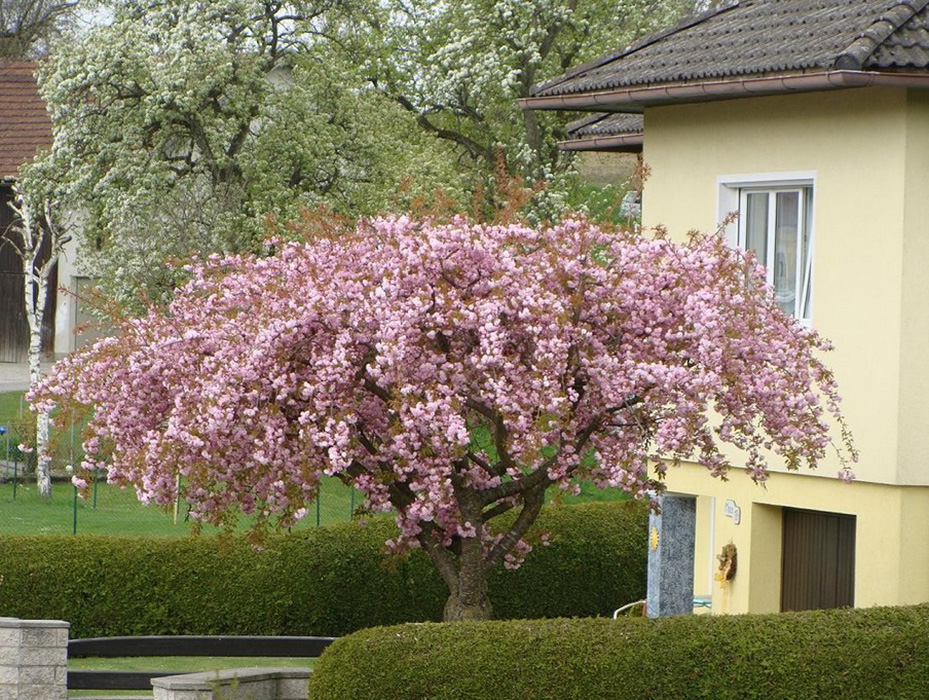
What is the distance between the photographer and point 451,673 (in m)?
12.5

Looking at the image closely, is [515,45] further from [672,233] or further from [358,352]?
[358,352]

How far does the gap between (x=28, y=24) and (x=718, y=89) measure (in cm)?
4244

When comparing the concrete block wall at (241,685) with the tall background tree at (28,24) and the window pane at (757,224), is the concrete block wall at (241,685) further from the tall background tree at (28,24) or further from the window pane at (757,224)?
the tall background tree at (28,24)

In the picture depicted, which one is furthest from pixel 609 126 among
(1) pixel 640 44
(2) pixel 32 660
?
(2) pixel 32 660

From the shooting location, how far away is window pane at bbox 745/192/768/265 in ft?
54.6

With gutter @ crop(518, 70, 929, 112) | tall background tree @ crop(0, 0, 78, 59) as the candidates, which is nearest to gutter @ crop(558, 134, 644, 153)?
gutter @ crop(518, 70, 929, 112)

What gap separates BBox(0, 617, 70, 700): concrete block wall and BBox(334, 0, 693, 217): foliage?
20915 millimetres

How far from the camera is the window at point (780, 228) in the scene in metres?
16.2

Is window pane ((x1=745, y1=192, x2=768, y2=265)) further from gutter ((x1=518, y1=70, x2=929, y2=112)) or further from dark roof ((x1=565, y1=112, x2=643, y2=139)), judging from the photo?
dark roof ((x1=565, y1=112, x2=643, y2=139))

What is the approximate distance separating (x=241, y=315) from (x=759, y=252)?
18.8ft

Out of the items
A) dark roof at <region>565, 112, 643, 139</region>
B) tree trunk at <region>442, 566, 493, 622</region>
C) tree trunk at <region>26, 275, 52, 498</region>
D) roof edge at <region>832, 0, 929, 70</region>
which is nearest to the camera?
tree trunk at <region>442, 566, 493, 622</region>

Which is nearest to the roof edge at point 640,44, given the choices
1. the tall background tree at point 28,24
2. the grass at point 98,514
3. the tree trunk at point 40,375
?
the grass at point 98,514

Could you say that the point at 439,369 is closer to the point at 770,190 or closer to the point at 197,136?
the point at 770,190

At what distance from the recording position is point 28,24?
179ft
